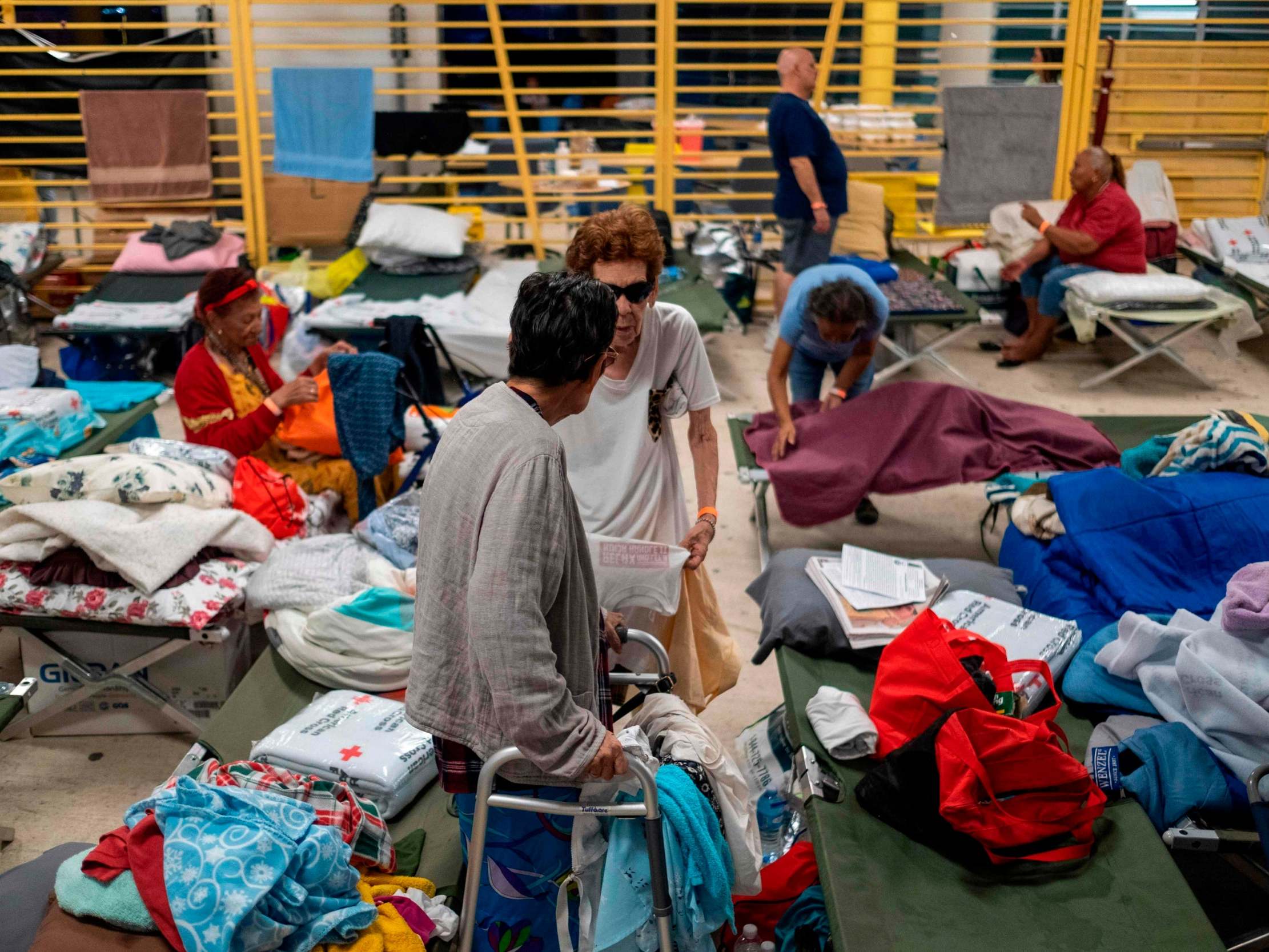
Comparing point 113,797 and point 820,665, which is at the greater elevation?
point 820,665

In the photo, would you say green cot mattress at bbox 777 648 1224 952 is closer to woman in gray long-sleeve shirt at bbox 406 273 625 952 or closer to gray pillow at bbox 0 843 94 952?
woman in gray long-sleeve shirt at bbox 406 273 625 952

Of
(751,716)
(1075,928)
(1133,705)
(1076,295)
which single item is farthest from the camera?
(1076,295)

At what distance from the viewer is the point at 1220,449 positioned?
4285mm

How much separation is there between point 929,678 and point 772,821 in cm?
70

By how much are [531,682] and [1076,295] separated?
6.23 m

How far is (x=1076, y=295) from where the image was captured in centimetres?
726

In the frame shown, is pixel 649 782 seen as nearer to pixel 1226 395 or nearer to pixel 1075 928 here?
pixel 1075 928

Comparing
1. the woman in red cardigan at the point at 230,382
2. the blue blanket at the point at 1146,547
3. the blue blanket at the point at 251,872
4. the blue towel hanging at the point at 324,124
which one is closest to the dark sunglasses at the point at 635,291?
the blue blanket at the point at 251,872

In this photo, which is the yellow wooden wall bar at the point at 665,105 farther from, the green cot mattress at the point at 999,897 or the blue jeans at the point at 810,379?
the green cot mattress at the point at 999,897

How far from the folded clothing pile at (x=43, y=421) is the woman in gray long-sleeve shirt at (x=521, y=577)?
3.08 metres

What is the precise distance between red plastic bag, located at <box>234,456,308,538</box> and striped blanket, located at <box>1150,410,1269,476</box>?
3.22 m

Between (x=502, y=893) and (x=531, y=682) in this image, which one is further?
(x=502, y=893)

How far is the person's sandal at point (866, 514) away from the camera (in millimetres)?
5719

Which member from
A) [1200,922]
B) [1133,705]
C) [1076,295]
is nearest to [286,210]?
[1076,295]
